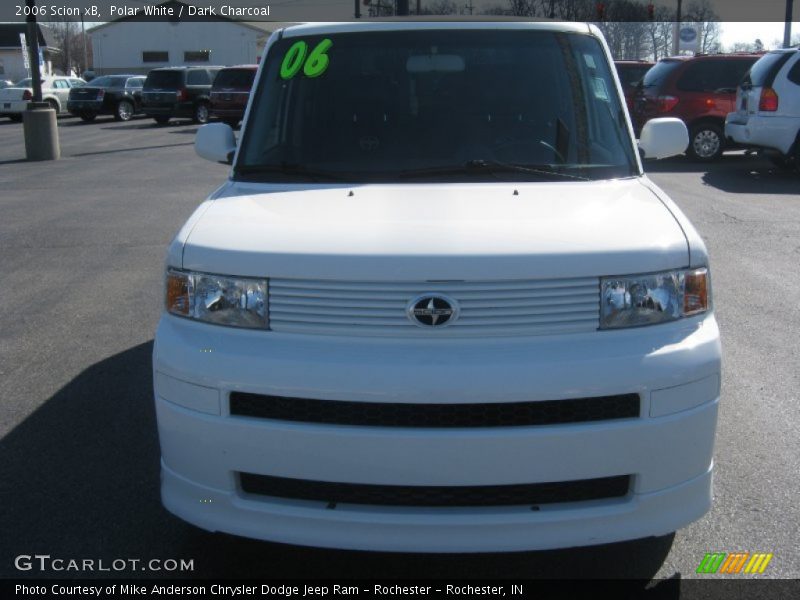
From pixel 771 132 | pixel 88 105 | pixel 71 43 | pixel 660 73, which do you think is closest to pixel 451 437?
pixel 771 132

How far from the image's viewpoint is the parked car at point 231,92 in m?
27.7

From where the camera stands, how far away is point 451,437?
2.93 meters

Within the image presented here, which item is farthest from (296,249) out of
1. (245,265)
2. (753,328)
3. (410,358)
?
(753,328)

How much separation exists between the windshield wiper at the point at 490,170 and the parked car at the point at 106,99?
32.9m

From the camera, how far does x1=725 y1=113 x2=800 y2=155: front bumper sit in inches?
562

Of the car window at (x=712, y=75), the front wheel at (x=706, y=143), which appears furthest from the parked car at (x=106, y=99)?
the front wheel at (x=706, y=143)

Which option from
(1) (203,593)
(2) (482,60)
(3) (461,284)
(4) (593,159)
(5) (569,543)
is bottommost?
(1) (203,593)

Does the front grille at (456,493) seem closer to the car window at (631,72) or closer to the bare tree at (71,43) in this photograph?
the car window at (631,72)

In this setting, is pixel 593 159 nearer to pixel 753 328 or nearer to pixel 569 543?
pixel 569 543

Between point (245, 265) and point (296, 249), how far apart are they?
18 centimetres

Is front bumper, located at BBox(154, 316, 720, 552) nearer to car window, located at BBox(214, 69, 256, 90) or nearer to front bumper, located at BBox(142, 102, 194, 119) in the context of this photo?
car window, located at BBox(214, 69, 256, 90)

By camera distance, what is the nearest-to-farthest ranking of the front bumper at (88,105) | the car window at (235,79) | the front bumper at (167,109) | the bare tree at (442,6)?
the bare tree at (442,6) → the car window at (235,79) → the front bumper at (167,109) → the front bumper at (88,105)

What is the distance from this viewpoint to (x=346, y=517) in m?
3.00

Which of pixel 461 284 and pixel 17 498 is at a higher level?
pixel 461 284
